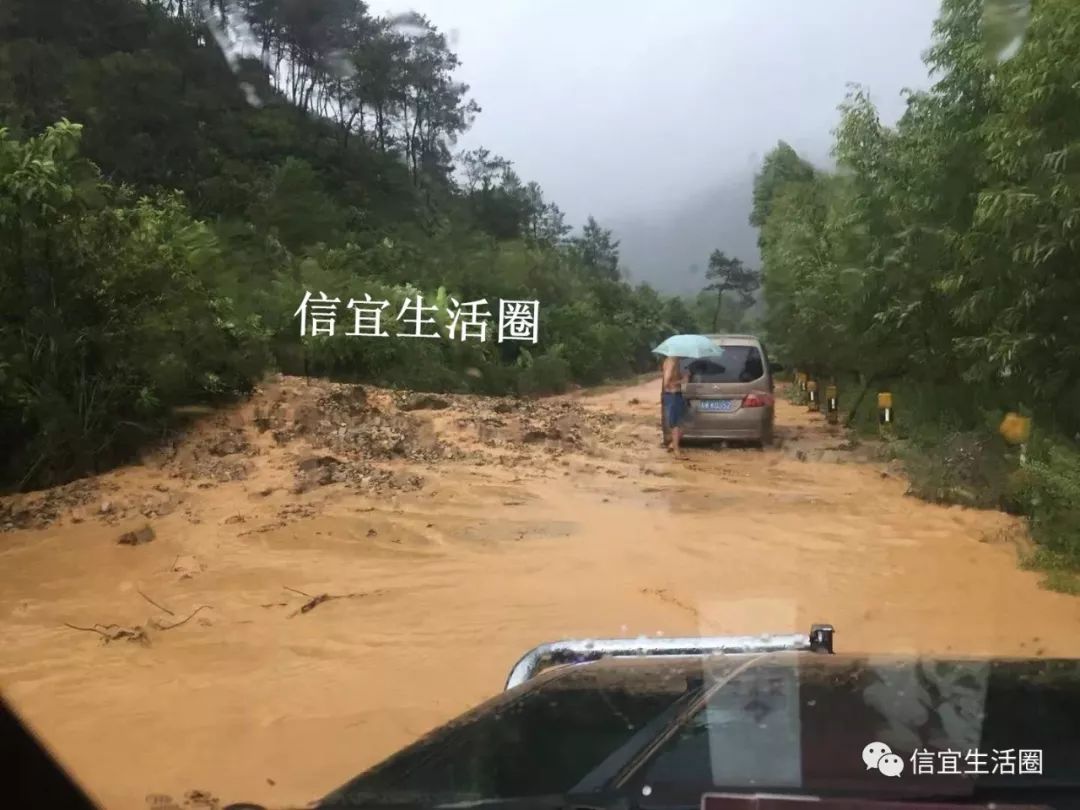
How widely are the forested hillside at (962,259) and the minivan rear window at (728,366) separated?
805 mm

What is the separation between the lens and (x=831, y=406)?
10586mm

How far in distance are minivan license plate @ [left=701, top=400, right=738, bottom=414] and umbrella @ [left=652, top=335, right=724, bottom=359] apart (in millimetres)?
570

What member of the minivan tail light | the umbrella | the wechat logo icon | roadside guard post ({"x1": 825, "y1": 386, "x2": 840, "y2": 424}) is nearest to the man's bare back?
the umbrella

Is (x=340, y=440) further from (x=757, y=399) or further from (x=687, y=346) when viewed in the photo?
(x=757, y=399)

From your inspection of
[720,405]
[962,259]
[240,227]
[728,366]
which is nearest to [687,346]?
[728,366]

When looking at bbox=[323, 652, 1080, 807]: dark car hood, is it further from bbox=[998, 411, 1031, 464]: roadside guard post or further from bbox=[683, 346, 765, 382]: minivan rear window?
bbox=[683, 346, 765, 382]: minivan rear window

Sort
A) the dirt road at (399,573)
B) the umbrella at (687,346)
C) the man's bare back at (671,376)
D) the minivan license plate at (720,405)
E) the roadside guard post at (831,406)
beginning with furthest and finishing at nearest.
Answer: the roadside guard post at (831,406)
the minivan license plate at (720,405)
the man's bare back at (671,376)
the umbrella at (687,346)
the dirt road at (399,573)

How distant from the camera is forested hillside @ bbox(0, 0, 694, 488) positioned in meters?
6.86

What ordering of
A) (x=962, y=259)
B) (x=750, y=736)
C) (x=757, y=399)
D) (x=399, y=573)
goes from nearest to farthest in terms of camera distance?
1. (x=750, y=736)
2. (x=399, y=573)
3. (x=962, y=259)
4. (x=757, y=399)

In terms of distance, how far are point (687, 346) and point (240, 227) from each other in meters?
3.39

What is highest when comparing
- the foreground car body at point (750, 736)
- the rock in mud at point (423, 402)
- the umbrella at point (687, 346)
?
the umbrella at point (687, 346)

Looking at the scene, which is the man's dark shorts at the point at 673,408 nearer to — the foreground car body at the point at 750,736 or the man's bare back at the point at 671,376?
the man's bare back at the point at 671,376

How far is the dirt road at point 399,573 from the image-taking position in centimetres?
421

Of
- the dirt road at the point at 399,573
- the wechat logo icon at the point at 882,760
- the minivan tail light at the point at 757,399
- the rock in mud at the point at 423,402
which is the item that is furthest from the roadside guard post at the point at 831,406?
the wechat logo icon at the point at 882,760
